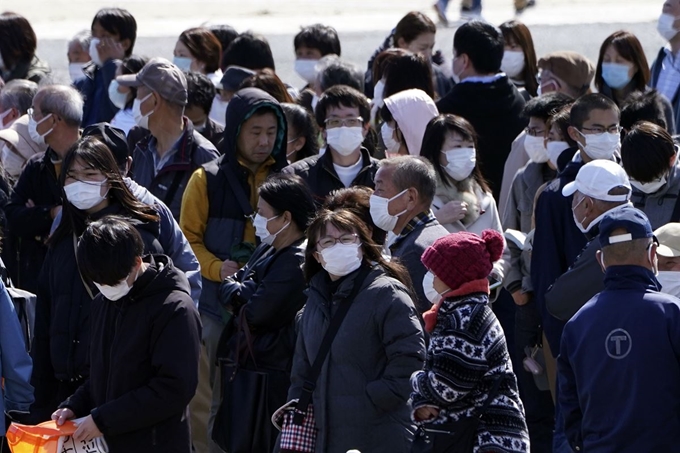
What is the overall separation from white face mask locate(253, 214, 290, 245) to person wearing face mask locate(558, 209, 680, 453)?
6.53 ft

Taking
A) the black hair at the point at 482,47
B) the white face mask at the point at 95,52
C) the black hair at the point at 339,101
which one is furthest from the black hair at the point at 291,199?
the white face mask at the point at 95,52

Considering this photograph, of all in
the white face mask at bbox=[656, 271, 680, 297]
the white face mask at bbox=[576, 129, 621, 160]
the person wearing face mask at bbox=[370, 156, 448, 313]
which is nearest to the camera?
the white face mask at bbox=[656, 271, 680, 297]

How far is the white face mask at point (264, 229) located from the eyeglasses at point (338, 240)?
33.8 inches

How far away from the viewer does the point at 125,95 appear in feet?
32.6

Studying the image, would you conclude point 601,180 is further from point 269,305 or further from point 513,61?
point 513,61

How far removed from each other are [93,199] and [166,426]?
1.36m

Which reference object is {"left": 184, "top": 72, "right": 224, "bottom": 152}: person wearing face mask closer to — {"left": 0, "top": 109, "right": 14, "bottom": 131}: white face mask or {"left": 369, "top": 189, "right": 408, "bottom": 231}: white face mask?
{"left": 0, "top": 109, "right": 14, "bottom": 131}: white face mask

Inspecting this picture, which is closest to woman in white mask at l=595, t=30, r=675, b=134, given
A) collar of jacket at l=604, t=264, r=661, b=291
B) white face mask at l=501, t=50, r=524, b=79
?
white face mask at l=501, t=50, r=524, b=79

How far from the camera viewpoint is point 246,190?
7617 mm

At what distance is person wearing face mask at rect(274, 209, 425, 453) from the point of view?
18.8ft

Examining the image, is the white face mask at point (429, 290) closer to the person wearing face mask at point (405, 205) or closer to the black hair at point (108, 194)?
the person wearing face mask at point (405, 205)

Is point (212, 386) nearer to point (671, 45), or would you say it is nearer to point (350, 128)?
point (350, 128)

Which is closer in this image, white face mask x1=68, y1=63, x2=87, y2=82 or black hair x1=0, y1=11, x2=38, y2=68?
black hair x1=0, y1=11, x2=38, y2=68

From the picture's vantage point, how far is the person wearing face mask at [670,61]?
9883mm
